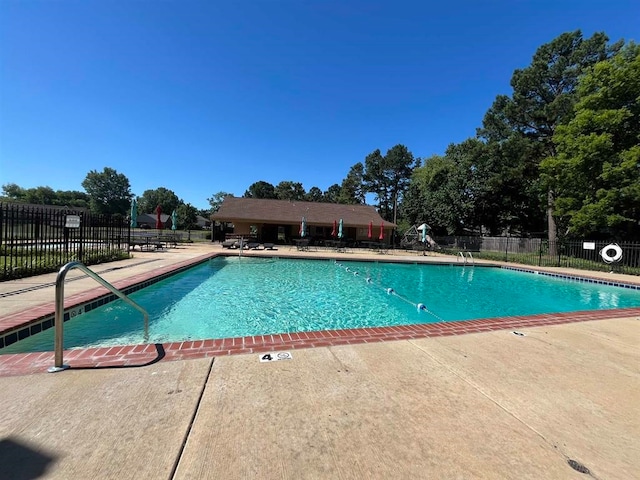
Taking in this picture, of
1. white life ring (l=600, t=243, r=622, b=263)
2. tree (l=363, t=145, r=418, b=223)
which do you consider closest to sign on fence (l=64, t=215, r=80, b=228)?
white life ring (l=600, t=243, r=622, b=263)

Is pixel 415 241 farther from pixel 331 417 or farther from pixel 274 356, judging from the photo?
pixel 331 417

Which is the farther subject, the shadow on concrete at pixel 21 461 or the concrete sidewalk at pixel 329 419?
the concrete sidewalk at pixel 329 419

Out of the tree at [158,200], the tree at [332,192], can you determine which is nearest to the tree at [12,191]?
the tree at [158,200]

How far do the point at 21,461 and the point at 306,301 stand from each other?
663cm

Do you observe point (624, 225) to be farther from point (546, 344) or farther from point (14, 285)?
point (14, 285)

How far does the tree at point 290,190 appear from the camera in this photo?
67.6 metres

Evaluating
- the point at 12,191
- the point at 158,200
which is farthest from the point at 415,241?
the point at 12,191

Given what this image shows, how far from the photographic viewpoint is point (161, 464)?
172 cm

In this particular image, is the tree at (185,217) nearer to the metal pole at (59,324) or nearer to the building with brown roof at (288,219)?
the building with brown roof at (288,219)

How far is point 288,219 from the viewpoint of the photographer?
2777 cm

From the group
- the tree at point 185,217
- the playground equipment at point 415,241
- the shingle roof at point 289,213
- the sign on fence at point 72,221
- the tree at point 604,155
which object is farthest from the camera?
the tree at point 185,217

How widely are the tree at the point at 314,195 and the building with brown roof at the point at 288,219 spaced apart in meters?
35.7

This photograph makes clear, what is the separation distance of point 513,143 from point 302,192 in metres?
48.3

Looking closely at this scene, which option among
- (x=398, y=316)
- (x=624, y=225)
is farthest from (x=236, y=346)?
(x=624, y=225)
